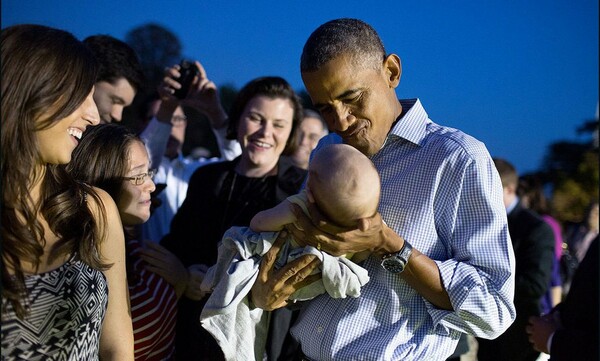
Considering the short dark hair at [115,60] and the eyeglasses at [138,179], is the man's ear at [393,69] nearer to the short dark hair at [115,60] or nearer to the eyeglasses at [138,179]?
the eyeglasses at [138,179]

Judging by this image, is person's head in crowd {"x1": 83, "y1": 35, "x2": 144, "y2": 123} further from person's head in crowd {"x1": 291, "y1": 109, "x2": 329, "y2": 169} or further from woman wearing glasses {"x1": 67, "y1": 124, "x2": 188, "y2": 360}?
person's head in crowd {"x1": 291, "y1": 109, "x2": 329, "y2": 169}

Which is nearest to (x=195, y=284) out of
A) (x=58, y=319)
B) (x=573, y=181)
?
(x=58, y=319)

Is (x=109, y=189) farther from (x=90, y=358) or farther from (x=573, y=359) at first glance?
(x=573, y=359)

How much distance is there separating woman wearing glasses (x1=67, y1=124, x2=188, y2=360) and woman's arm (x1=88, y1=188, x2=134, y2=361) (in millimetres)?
433

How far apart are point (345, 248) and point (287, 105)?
1.99m

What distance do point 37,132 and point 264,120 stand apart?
2.01 metres

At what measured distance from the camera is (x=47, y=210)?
2.23 m

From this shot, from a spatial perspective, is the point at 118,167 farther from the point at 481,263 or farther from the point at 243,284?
the point at 481,263

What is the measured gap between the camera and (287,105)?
13.4 ft

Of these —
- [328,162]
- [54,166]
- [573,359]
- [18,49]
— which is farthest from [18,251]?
[573,359]

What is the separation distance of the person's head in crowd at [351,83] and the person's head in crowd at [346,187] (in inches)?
9.8

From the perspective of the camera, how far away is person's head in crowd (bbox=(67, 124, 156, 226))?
298 centimetres

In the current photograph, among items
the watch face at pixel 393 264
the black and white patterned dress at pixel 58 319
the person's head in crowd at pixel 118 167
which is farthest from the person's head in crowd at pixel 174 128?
the watch face at pixel 393 264

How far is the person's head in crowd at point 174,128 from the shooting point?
17.1ft
